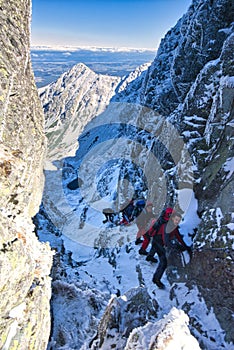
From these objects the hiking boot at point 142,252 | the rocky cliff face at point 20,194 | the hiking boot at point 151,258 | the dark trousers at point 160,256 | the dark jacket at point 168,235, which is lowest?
the hiking boot at point 142,252

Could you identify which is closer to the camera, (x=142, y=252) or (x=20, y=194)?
A: (x=20, y=194)

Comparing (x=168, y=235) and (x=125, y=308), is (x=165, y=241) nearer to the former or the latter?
(x=168, y=235)

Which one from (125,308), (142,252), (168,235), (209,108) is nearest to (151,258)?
(142,252)

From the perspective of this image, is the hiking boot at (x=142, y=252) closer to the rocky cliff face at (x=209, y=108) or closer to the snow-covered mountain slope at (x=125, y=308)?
the snow-covered mountain slope at (x=125, y=308)

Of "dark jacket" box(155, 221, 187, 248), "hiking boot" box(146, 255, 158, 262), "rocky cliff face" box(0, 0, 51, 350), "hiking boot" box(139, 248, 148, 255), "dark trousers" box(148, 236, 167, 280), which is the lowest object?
"hiking boot" box(139, 248, 148, 255)

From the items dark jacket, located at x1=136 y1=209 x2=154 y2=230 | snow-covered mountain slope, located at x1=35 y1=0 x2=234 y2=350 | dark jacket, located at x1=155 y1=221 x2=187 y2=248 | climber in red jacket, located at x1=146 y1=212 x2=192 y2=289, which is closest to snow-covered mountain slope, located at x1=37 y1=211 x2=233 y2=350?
snow-covered mountain slope, located at x1=35 y1=0 x2=234 y2=350

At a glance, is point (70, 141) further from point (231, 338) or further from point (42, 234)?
point (231, 338)

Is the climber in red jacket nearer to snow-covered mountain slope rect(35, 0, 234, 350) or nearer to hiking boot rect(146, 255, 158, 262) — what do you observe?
snow-covered mountain slope rect(35, 0, 234, 350)

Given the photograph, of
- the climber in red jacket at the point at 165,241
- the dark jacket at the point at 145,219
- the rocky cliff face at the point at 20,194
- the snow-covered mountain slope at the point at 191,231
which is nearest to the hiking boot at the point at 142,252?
the snow-covered mountain slope at the point at 191,231
